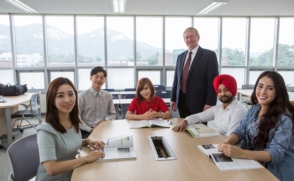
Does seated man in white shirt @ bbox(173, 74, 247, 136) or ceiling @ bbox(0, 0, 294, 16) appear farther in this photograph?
ceiling @ bbox(0, 0, 294, 16)

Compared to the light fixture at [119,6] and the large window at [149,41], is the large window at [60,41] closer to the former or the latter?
the light fixture at [119,6]

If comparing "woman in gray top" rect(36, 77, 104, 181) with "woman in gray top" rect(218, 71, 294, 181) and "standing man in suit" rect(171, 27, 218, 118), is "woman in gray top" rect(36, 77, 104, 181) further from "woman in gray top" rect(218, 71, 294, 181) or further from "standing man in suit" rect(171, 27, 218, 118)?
"standing man in suit" rect(171, 27, 218, 118)

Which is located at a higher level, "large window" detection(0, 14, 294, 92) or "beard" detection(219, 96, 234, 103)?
"large window" detection(0, 14, 294, 92)

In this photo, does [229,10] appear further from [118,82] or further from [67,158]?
[67,158]

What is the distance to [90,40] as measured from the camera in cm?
625

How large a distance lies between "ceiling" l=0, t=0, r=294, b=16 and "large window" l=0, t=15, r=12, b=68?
14.5 inches

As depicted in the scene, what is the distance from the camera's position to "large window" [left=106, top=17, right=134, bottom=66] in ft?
20.5

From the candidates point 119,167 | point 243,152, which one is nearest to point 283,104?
point 243,152

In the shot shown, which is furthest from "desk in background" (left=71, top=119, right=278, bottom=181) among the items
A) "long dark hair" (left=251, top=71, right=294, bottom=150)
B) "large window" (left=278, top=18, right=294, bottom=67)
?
"large window" (left=278, top=18, right=294, bottom=67)

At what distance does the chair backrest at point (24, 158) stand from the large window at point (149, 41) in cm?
512

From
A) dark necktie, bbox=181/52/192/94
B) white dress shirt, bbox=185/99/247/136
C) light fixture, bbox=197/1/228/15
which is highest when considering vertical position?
light fixture, bbox=197/1/228/15

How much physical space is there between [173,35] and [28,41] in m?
4.19

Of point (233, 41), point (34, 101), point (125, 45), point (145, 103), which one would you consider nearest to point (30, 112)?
point (34, 101)

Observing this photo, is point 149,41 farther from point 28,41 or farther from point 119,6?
point 28,41
